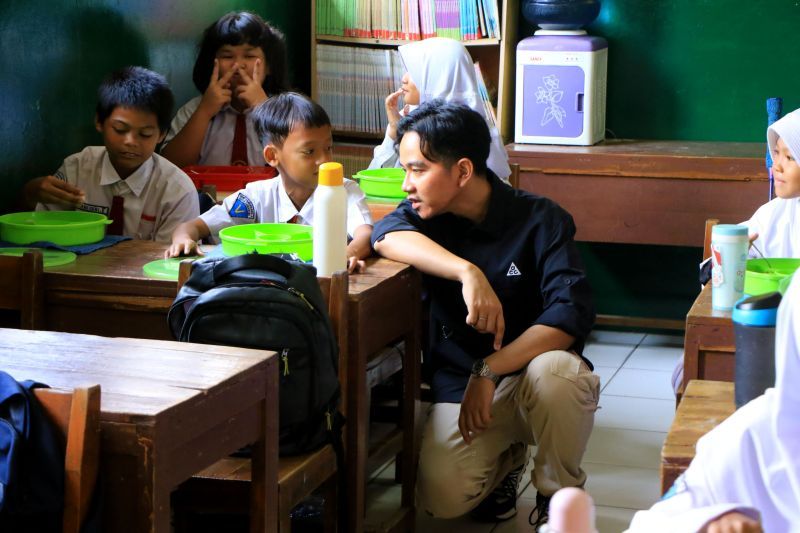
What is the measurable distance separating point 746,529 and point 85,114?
Answer: 2.82 m

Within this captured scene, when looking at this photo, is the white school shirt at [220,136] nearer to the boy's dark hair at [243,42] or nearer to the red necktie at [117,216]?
the boy's dark hair at [243,42]

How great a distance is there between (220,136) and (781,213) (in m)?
2.03

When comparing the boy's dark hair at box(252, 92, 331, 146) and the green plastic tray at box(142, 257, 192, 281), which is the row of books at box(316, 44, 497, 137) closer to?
the boy's dark hair at box(252, 92, 331, 146)

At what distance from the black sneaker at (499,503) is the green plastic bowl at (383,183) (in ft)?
3.28

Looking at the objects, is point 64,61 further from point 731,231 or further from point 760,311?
point 760,311

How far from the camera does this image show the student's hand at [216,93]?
4102 mm

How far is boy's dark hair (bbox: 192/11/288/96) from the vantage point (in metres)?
4.20

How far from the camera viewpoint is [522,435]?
2.93 metres

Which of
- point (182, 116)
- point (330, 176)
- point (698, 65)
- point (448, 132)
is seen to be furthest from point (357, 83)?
point (330, 176)

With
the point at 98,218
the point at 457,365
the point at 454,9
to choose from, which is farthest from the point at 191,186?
the point at 454,9

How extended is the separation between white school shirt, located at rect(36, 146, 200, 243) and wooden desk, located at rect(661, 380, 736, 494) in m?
1.80

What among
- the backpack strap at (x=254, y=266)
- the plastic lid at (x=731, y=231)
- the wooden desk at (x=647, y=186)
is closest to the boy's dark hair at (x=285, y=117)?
the backpack strap at (x=254, y=266)

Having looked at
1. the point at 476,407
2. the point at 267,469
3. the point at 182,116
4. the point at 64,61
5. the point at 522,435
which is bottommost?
the point at 522,435

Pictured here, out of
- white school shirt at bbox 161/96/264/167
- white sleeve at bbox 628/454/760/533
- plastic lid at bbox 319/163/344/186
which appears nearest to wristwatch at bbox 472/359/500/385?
plastic lid at bbox 319/163/344/186
